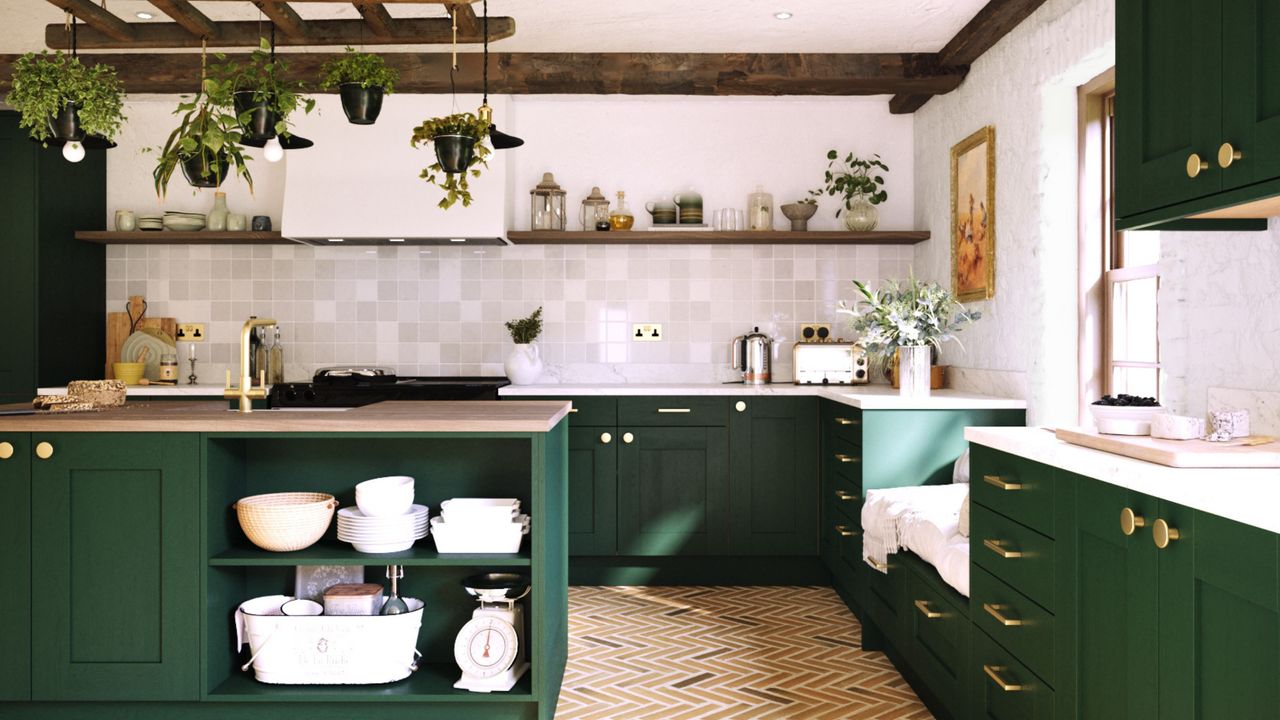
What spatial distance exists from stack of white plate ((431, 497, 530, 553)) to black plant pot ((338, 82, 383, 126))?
Answer: 1.40 metres

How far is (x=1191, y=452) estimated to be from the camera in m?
1.76

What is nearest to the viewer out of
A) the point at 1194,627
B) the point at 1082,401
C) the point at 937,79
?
the point at 1194,627

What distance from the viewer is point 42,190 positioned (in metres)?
5.01

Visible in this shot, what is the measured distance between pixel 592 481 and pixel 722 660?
1375 mm

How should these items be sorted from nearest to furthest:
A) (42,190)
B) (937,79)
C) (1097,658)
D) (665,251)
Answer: (1097,658), (937,79), (42,190), (665,251)

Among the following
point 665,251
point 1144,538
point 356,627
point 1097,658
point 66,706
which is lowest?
point 66,706

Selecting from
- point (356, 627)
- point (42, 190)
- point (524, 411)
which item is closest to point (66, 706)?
point (356, 627)

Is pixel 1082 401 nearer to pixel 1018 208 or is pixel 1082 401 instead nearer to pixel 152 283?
pixel 1018 208

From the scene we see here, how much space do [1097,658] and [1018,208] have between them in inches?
98.3

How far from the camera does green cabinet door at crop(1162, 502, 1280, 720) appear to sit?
1.34m

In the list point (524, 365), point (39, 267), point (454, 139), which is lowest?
point (524, 365)

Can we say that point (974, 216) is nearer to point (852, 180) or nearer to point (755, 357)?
point (852, 180)

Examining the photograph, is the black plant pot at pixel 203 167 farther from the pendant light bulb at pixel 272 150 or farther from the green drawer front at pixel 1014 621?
the green drawer front at pixel 1014 621

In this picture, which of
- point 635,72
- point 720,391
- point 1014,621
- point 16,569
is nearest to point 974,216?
point 720,391
